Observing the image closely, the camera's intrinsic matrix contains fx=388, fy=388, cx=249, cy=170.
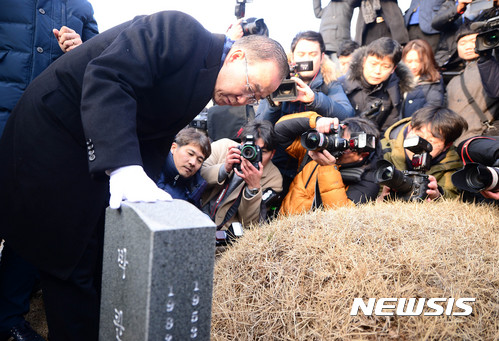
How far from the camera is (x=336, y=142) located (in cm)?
325

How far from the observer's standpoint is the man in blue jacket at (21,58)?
7.74ft

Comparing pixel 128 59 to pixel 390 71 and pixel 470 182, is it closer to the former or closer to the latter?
pixel 470 182

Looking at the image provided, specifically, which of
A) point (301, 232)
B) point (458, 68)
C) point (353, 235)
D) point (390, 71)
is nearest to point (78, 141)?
point (301, 232)

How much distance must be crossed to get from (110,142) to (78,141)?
454 millimetres

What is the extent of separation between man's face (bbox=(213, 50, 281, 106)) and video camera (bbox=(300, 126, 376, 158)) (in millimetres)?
1358

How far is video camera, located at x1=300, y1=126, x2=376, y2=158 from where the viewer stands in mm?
3164

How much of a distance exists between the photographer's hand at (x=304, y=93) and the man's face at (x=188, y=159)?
968 mm

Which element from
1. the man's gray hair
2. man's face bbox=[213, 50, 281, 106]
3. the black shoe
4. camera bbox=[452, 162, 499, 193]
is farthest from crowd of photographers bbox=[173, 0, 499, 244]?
the black shoe

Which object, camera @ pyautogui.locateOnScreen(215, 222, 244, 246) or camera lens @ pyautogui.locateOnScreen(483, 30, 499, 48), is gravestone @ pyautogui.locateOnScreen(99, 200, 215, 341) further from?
camera lens @ pyautogui.locateOnScreen(483, 30, 499, 48)

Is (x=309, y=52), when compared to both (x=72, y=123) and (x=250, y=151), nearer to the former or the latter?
(x=250, y=151)

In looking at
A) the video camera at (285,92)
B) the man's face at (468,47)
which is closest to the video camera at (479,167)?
the video camera at (285,92)

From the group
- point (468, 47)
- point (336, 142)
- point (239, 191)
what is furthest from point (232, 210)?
point (468, 47)

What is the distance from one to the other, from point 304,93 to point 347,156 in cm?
69

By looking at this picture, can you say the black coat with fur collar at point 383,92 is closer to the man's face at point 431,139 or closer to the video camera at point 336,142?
the man's face at point 431,139
